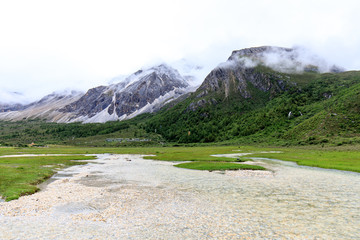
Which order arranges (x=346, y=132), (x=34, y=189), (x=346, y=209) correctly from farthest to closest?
(x=346, y=132), (x=34, y=189), (x=346, y=209)

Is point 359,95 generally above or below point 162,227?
above

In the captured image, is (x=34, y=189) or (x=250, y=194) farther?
(x=34, y=189)

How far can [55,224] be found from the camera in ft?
62.1

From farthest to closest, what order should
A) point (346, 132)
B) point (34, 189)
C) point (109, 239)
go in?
point (346, 132) → point (34, 189) → point (109, 239)

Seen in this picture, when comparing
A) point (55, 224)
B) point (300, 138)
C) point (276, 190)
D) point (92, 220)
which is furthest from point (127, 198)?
point (300, 138)

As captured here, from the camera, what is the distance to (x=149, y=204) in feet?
83.0

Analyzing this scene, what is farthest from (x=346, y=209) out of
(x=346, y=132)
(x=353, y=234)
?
(x=346, y=132)

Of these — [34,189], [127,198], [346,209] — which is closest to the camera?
[346,209]

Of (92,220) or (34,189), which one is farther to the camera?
(34,189)

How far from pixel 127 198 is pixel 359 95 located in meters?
217

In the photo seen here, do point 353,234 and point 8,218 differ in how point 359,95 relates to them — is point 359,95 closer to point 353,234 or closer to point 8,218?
point 353,234

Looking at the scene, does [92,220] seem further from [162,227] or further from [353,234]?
[353,234]

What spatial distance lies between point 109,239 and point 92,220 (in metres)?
5.48

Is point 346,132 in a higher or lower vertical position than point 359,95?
lower
